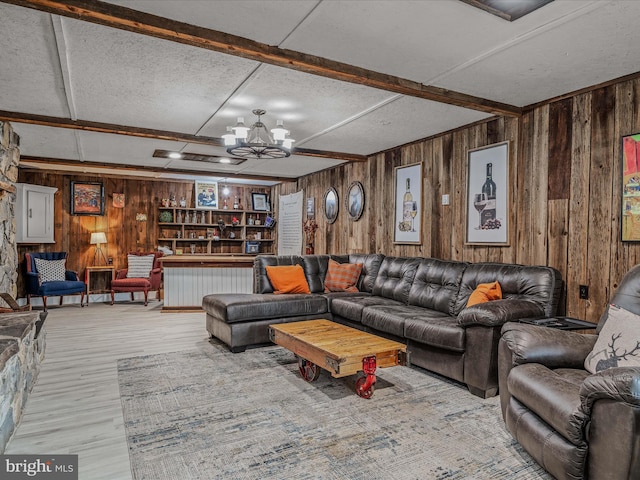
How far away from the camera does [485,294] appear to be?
3.39m

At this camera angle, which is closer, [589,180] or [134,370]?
[589,180]

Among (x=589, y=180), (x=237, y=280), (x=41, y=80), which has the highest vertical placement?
(x=41, y=80)

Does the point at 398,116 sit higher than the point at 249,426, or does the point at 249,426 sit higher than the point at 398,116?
the point at 398,116

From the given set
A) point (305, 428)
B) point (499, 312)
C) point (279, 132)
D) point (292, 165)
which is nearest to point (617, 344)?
point (499, 312)

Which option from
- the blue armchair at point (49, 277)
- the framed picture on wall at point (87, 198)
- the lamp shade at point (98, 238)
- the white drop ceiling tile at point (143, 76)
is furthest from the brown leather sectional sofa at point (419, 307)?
the framed picture on wall at point (87, 198)

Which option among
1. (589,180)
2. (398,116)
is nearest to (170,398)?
(398,116)

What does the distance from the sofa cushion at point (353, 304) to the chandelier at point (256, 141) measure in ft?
5.75

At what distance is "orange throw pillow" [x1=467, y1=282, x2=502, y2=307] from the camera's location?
3.37 meters

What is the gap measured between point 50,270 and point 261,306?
470cm

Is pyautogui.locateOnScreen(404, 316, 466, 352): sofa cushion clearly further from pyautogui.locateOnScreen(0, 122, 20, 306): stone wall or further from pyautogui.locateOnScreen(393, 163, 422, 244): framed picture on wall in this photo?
pyautogui.locateOnScreen(0, 122, 20, 306): stone wall

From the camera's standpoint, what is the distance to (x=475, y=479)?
6.40ft

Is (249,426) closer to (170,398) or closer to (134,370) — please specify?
(170,398)

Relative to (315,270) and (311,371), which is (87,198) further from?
(311,371)

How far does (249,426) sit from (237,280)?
411 cm
